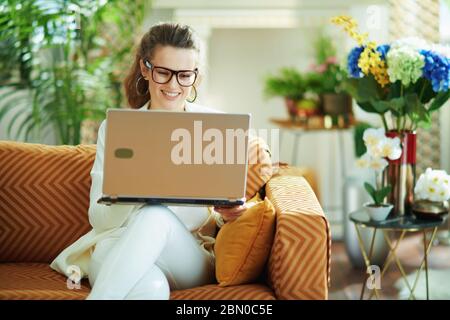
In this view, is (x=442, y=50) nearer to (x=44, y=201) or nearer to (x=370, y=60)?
(x=370, y=60)

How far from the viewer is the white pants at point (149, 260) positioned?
1688mm

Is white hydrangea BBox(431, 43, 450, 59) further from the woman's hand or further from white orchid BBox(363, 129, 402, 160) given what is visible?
the woman's hand

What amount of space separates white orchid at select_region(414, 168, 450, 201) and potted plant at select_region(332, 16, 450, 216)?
6 cm

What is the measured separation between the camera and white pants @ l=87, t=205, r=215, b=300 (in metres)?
1.69

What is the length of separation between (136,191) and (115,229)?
29cm

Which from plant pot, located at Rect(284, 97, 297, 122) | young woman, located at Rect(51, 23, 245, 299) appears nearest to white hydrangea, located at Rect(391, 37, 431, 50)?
young woman, located at Rect(51, 23, 245, 299)

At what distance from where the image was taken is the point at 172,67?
2084 millimetres

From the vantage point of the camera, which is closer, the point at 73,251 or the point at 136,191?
the point at 136,191

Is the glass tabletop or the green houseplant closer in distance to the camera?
the glass tabletop

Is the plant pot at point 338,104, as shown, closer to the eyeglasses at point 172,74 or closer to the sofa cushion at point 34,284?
the eyeglasses at point 172,74

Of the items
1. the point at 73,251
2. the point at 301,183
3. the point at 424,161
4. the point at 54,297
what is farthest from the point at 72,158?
the point at 424,161

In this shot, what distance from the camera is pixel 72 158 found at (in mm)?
2314

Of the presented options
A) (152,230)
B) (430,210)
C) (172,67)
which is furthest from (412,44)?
(152,230)

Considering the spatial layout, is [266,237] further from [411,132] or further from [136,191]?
[411,132]
